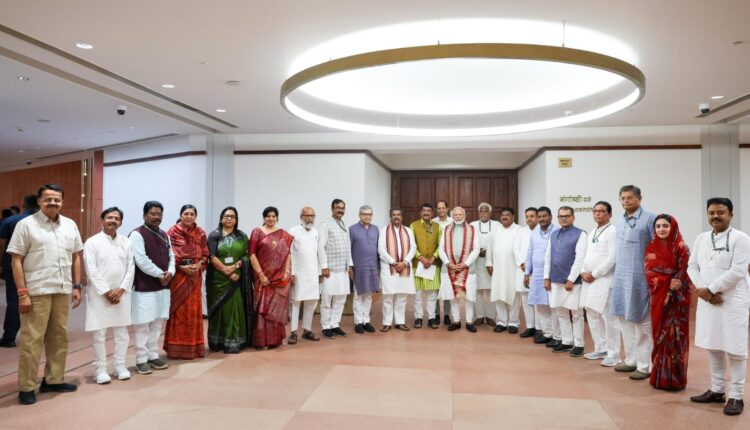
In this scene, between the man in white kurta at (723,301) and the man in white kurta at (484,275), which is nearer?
the man in white kurta at (723,301)

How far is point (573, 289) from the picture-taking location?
17.3 feet

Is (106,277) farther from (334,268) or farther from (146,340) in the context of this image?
(334,268)

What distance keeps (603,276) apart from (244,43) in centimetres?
383

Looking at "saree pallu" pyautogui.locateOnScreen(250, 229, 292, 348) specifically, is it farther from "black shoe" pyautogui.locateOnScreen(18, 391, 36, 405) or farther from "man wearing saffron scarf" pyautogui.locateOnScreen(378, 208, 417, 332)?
"black shoe" pyautogui.locateOnScreen(18, 391, 36, 405)

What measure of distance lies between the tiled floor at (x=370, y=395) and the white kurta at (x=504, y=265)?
1.16m

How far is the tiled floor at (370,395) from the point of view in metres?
3.45

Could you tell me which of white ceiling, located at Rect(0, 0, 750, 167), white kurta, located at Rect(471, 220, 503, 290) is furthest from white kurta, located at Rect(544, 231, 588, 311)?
white ceiling, located at Rect(0, 0, 750, 167)

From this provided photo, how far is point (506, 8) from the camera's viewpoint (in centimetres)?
396

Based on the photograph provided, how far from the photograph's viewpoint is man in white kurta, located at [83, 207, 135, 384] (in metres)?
4.22

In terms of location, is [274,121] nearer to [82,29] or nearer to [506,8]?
[82,29]

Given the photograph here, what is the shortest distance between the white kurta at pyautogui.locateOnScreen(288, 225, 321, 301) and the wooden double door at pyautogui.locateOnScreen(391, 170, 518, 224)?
5.59 meters

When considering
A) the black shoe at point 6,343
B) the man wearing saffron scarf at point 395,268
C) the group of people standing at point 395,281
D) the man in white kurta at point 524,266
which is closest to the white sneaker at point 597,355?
the group of people standing at point 395,281

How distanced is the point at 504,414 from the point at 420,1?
2.95m

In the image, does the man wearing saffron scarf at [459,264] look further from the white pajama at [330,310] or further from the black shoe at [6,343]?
the black shoe at [6,343]
